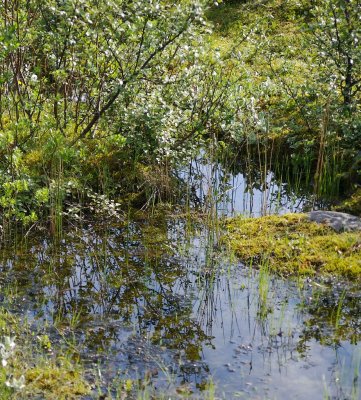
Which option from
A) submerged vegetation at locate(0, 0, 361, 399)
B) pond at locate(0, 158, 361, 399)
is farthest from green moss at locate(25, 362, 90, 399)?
pond at locate(0, 158, 361, 399)

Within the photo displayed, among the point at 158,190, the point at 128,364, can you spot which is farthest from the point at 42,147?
the point at 128,364

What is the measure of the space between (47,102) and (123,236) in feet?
8.05

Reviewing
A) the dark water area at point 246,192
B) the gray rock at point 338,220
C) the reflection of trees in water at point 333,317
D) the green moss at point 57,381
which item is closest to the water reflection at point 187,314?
the reflection of trees in water at point 333,317

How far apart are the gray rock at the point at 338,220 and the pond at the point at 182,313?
798mm

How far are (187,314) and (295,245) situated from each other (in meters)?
1.80

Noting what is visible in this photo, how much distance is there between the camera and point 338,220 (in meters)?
8.11

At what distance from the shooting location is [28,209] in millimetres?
8617

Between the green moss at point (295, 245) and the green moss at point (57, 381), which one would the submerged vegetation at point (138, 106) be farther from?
the green moss at point (57, 381)

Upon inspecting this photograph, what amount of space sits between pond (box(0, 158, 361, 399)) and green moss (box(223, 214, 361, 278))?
22cm

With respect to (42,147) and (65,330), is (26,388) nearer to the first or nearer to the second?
(65,330)

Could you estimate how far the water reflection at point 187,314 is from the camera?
5.44 m

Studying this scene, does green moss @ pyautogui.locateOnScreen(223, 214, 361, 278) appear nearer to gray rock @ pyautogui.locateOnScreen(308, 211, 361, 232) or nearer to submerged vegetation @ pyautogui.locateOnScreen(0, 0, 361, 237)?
gray rock @ pyautogui.locateOnScreen(308, 211, 361, 232)

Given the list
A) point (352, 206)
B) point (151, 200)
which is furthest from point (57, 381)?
point (352, 206)

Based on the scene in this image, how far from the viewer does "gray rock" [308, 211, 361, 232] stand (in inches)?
316
